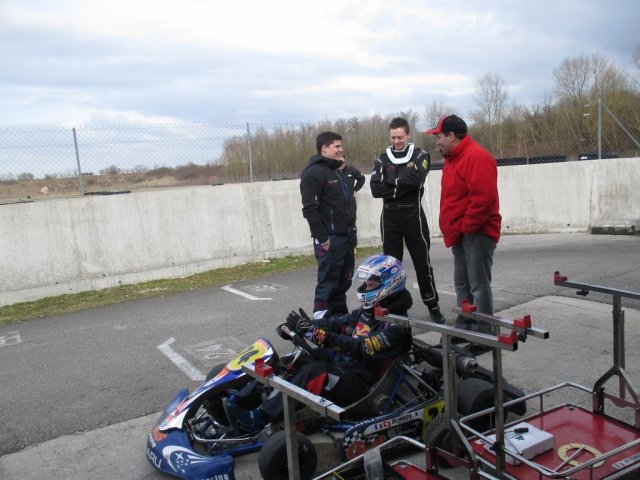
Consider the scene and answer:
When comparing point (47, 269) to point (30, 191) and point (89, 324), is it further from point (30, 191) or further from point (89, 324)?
point (89, 324)

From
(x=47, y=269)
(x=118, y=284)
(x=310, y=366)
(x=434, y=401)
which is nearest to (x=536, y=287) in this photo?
(x=434, y=401)

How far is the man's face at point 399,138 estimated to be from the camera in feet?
18.5

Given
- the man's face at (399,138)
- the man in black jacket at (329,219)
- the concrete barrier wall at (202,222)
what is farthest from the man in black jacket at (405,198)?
the concrete barrier wall at (202,222)

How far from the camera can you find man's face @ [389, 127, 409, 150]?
564 centimetres

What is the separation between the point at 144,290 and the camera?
8508 mm

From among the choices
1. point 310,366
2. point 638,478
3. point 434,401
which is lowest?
point 638,478

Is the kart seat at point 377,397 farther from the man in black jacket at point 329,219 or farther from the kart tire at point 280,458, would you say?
the man in black jacket at point 329,219

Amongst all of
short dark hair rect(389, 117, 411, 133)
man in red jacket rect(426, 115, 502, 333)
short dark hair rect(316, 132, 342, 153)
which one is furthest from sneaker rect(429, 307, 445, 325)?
short dark hair rect(316, 132, 342, 153)

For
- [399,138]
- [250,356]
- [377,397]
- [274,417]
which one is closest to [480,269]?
[399,138]

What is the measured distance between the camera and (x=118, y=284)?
8.78m

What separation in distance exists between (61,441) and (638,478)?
3.60 meters

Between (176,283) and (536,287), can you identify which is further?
(176,283)

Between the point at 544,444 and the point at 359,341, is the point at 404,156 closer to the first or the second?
the point at 359,341

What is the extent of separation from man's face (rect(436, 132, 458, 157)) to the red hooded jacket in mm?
37
